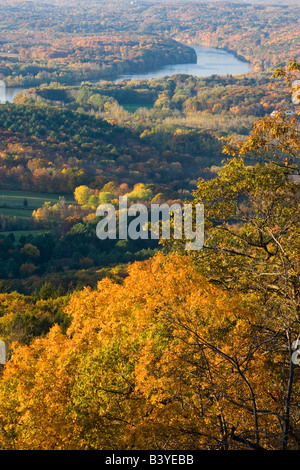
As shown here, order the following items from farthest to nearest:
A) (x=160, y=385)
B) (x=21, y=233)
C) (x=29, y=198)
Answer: (x=29, y=198) → (x=21, y=233) → (x=160, y=385)

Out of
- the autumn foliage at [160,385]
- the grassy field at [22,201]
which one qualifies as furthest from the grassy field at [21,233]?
the autumn foliage at [160,385]

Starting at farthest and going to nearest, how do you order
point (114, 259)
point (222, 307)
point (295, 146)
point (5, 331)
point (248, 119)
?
point (248, 119), point (114, 259), point (5, 331), point (295, 146), point (222, 307)

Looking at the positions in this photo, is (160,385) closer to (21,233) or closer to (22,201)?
(21,233)

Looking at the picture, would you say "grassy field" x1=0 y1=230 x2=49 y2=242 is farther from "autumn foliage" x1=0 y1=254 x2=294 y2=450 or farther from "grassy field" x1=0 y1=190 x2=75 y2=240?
"autumn foliage" x1=0 y1=254 x2=294 y2=450

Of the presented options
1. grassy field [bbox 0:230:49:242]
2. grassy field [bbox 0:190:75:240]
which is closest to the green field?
grassy field [bbox 0:190:75:240]

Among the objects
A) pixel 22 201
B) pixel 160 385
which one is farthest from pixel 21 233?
pixel 160 385

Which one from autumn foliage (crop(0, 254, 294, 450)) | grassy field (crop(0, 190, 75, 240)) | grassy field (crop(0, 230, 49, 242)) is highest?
autumn foliage (crop(0, 254, 294, 450))

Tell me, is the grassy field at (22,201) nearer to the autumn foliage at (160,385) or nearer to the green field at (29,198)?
the green field at (29,198)

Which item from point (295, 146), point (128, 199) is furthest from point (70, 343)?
point (128, 199)

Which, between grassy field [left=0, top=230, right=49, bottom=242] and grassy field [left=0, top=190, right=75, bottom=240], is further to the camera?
grassy field [left=0, top=190, right=75, bottom=240]

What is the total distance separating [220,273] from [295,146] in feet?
13.8

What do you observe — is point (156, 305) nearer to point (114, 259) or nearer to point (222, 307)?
point (222, 307)

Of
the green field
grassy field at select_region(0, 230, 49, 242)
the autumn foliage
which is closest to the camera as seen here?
the autumn foliage

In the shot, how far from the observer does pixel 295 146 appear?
1384 cm
